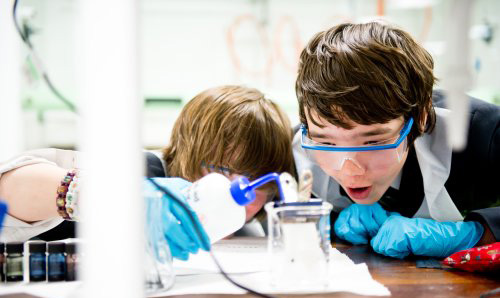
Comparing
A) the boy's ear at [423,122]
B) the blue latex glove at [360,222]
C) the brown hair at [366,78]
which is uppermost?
the brown hair at [366,78]

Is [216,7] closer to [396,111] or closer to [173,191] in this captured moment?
[396,111]

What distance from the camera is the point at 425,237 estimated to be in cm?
122

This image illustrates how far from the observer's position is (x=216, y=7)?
4.42 metres

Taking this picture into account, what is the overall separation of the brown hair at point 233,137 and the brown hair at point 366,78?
0.17 m

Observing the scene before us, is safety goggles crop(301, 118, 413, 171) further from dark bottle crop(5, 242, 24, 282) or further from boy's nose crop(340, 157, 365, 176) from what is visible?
dark bottle crop(5, 242, 24, 282)

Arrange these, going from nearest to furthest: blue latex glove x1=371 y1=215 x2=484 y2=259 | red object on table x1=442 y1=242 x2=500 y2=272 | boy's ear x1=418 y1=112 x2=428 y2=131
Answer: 1. red object on table x1=442 y1=242 x2=500 y2=272
2. blue latex glove x1=371 y1=215 x2=484 y2=259
3. boy's ear x1=418 y1=112 x2=428 y2=131

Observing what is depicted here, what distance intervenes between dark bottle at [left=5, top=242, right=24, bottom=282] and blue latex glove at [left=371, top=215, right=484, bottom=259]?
861 millimetres

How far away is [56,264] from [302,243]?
1.56 ft

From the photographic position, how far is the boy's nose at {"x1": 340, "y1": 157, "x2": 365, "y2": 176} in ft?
4.25

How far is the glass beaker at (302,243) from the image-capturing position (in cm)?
92

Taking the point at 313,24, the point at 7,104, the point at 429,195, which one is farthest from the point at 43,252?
the point at 313,24

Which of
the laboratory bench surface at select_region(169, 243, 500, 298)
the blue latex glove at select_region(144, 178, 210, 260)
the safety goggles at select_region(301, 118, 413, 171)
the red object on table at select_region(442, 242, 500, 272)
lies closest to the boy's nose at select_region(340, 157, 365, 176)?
the safety goggles at select_region(301, 118, 413, 171)

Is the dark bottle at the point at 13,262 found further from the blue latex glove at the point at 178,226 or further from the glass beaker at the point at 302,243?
the glass beaker at the point at 302,243

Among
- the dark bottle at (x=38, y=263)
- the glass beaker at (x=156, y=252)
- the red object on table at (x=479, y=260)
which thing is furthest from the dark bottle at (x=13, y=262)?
the red object on table at (x=479, y=260)
